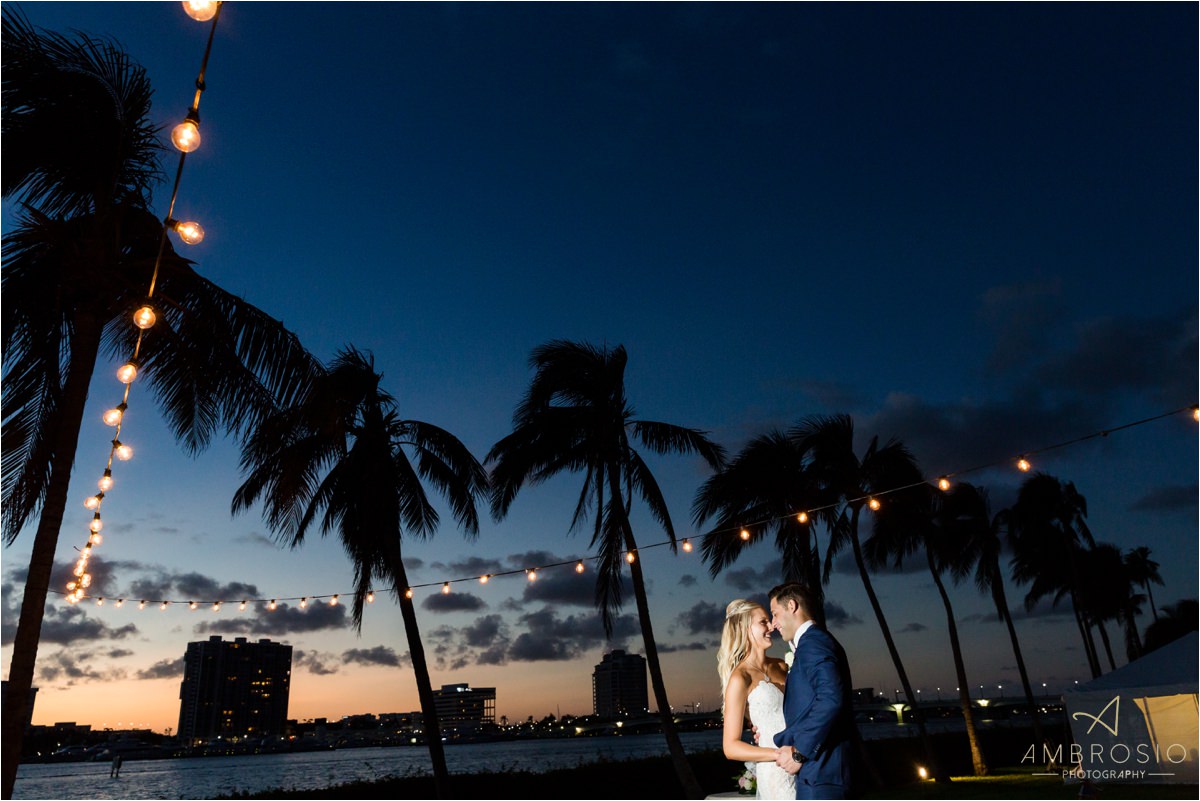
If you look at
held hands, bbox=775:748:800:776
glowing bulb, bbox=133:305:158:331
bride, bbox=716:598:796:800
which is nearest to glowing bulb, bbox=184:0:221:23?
glowing bulb, bbox=133:305:158:331

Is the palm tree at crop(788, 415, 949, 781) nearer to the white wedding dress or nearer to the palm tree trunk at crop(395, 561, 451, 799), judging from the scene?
the palm tree trunk at crop(395, 561, 451, 799)

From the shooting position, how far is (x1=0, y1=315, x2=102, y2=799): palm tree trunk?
6.02m

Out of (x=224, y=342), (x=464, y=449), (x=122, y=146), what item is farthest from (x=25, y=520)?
(x=464, y=449)

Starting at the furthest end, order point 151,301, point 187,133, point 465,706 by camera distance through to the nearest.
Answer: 1. point 465,706
2. point 151,301
3. point 187,133

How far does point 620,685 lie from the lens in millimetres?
117000

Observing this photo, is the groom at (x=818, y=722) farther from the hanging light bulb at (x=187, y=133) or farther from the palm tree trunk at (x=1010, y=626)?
the palm tree trunk at (x=1010, y=626)

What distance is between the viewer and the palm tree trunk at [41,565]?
602 centimetres

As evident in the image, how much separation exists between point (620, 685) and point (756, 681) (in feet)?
393

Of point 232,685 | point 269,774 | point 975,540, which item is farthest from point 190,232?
point 232,685

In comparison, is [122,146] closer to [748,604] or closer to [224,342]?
[224,342]

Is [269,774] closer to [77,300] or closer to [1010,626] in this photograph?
[1010,626]

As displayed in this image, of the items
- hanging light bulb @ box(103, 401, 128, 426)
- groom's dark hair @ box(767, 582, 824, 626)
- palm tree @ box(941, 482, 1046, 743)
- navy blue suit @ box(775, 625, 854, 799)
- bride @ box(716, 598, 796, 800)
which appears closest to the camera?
navy blue suit @ box(775, 625, 854, 799)

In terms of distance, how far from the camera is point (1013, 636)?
31.6 m

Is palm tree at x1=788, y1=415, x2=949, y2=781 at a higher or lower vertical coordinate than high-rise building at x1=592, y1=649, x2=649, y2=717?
higher
